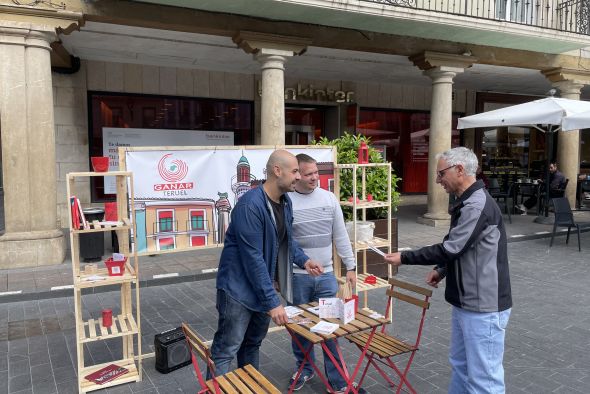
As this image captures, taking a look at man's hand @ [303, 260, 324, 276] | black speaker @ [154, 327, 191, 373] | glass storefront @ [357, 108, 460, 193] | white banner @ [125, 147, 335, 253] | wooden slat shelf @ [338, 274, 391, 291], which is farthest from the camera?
glass storefront @ [357, 108, 460, 193]

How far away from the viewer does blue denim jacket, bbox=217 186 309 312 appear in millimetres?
2938

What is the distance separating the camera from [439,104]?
1148 centimetres

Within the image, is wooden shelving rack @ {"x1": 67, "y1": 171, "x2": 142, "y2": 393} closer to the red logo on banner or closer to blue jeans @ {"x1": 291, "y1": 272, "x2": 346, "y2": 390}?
the red logo on banner

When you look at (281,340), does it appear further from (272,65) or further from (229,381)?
(272,65)

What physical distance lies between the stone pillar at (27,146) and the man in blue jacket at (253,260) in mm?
5624

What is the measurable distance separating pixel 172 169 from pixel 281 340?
2.04 m

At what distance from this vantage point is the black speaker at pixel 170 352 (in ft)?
13.6

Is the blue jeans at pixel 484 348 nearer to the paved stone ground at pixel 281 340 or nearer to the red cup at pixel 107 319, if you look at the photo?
the paved stone ground at pixel 281 340

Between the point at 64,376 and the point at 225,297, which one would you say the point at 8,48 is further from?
the point at 225,297

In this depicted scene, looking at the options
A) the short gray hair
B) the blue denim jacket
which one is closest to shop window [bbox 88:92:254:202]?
the blue denim jacket

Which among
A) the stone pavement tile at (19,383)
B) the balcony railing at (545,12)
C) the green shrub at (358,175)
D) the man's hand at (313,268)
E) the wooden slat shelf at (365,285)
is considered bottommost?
the stone pavement tile at (19,383)

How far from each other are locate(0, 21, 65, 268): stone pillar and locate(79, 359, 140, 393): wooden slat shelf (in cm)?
416

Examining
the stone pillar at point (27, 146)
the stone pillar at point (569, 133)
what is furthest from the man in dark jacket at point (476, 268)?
the stone pillar at point (569, 133)

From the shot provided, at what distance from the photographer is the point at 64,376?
4.12 m
